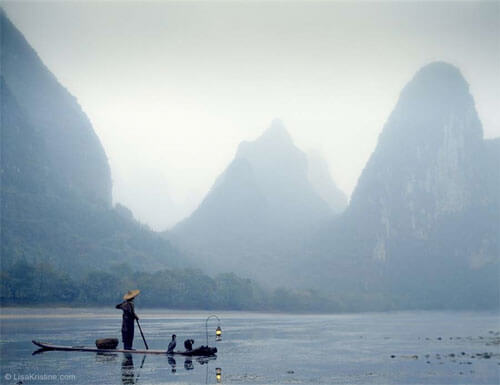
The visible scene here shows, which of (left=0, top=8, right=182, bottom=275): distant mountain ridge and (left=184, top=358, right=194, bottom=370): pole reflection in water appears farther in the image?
(left=0, top=8, right=182, bottom=275): distant mountain ridge

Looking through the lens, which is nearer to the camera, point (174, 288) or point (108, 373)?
point (108, 373)

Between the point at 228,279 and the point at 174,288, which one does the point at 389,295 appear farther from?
the point at 174,288

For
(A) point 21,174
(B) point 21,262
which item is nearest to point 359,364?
(B) point 21,262

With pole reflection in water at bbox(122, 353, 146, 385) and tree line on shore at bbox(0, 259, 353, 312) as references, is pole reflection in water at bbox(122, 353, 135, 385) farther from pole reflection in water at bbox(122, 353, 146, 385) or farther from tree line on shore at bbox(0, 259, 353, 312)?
tree line on shore at bbox(0, 259, 353, 312)

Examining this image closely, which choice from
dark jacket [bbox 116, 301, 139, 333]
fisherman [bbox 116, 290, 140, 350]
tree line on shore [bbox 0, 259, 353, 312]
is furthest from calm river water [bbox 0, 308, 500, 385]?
tree line on shore [bbox 0, 259, 353, 312]

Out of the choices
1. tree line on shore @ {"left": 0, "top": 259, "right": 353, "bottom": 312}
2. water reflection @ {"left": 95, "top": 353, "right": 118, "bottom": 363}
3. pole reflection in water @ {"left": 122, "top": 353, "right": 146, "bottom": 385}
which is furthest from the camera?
tree line on shore @ {"left": 0, "top": 259, "right": 353, "bottom": 312}

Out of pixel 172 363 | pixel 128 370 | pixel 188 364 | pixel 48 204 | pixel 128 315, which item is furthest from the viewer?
pixel 48 204

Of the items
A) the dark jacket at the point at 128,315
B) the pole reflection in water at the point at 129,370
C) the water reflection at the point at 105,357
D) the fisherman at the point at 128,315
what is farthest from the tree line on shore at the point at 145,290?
the pole reflection in water at the point at 129,370

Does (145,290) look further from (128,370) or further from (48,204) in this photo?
(128,370)

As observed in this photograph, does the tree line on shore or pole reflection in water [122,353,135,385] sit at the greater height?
the tree line on shore

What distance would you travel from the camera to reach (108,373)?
22.6 metres

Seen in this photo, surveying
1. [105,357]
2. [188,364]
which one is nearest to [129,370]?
[188,364]

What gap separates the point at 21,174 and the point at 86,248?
3033cm

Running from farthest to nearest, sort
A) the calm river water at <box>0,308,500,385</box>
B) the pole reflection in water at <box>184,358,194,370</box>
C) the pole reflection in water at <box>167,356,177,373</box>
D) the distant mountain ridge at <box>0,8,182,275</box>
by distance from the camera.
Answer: the distant mountain ridge at <box>0,8,182,275</box> < the pole reflection in water at <box>184,358,194,370</box> < the pole reflection in water at <box>167,356,177,373</box> < the calm river water at <box>0,308,500,385</box>
